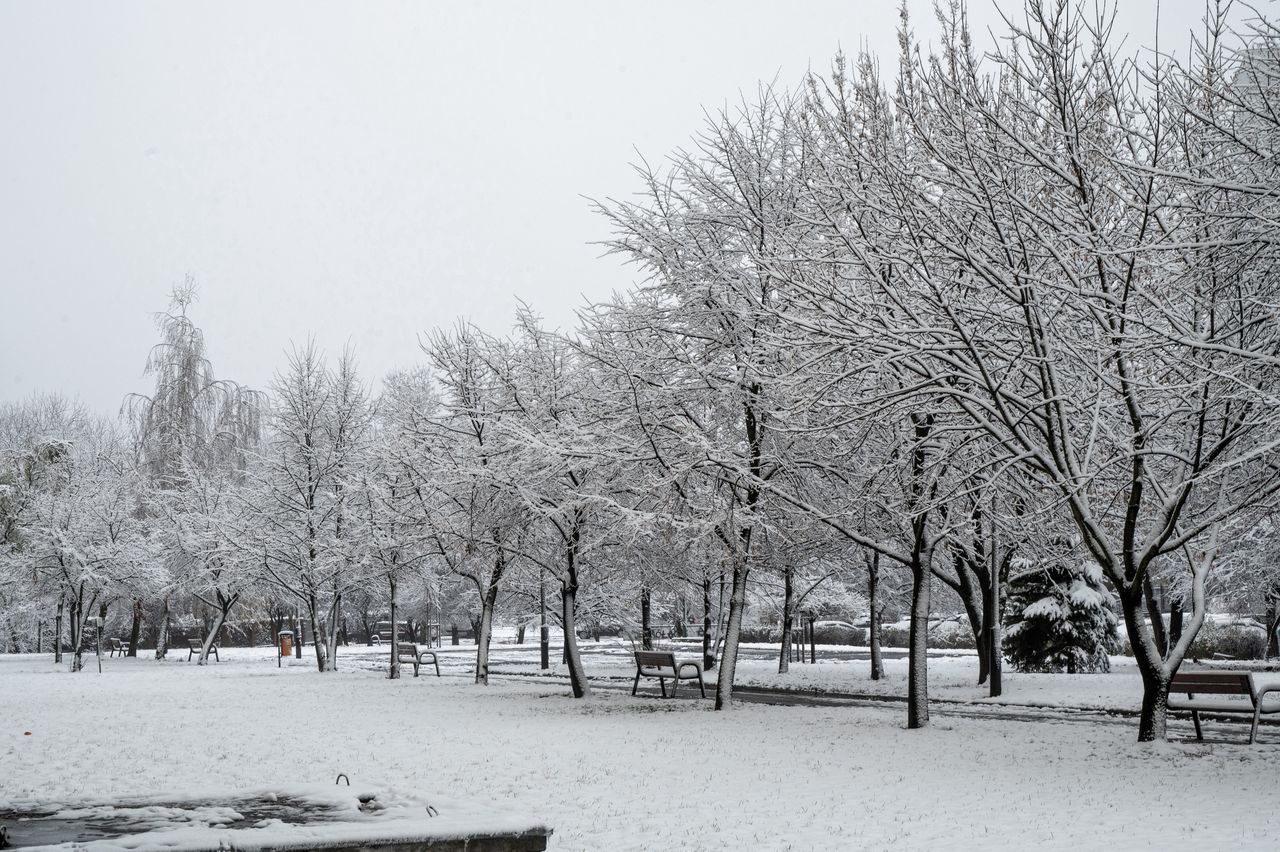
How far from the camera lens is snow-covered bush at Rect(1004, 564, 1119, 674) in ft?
82.1

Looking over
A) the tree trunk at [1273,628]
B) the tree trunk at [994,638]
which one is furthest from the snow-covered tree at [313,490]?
the tree trunk at [1273,628]

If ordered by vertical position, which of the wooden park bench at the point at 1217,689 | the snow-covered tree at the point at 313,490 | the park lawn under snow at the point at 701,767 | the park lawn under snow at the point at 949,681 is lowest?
the park lawn under snow at the point at 949,681

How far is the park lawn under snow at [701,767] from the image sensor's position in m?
7.55

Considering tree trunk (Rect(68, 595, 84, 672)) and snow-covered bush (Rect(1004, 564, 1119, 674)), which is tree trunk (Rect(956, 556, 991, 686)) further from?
tree trunk (Rect(68, 595, 84, 672))

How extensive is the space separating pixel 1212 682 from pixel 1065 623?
13.4 meters

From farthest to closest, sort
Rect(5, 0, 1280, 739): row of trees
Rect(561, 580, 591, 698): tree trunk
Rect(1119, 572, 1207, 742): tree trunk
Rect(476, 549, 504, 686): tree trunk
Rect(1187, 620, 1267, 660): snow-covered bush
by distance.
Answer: Rect(1187, 620, 1267, 660): snow-covered bush
Rect(476, 549, 504, 686): tree trunk
Rect(561, 580, 591, 698): tree trunk
Rect(1119, 572, 1207, 742): tree trunk
Rect(5, 0, 1280, 739): row of trees

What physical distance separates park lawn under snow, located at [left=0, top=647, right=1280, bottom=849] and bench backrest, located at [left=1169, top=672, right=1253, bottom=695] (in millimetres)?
844

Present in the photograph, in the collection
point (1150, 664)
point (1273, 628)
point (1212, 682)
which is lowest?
point (1273, 628)

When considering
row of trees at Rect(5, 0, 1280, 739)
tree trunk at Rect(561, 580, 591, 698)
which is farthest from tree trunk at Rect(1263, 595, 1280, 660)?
tree trunk at Rect(561, 580, 591, 698)

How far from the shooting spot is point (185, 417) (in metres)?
37.7

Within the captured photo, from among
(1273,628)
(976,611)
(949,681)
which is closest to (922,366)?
(976,611)

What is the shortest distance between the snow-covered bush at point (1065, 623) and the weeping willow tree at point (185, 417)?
1087 inches

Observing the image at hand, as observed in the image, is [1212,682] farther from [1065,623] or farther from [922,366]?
[1065,623]

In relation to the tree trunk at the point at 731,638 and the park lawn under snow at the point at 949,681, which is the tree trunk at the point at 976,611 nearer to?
the park lawn under snow at the point at 949,681
